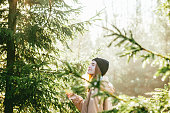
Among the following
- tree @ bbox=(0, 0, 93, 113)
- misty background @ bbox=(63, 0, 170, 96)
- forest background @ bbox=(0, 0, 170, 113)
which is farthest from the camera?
misty background @ bbox=(63, 0, 170, 96)

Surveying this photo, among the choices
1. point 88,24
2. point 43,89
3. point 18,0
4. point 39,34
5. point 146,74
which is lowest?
point 146,74

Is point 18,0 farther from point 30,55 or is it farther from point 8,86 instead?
point 8,86

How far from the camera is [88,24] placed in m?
4.35

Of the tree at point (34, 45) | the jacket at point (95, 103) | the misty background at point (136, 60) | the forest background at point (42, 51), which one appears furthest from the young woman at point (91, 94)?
the misty background at point (136, 60)

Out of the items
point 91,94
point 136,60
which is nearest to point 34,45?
point 91,94

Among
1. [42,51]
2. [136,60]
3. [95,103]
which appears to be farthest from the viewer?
[136,60]

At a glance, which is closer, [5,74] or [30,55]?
[5,74]

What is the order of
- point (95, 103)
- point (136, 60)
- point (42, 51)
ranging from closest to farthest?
point (95, 103) → point (42, 51) → point (136, 60)

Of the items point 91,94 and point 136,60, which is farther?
point 136,60

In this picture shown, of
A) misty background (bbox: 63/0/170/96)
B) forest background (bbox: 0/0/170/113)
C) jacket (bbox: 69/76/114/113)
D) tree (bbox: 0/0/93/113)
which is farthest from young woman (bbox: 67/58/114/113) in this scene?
misty background (bbox: 63/0/170/96)

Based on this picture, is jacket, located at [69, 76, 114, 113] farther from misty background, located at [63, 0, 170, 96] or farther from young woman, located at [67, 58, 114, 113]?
misty background, located at [63, 0, 170, 96]

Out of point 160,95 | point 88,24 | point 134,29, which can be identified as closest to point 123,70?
point 134,29

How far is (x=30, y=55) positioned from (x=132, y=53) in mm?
3186

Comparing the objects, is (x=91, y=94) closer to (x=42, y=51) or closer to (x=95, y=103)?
(x=95, y=103)
